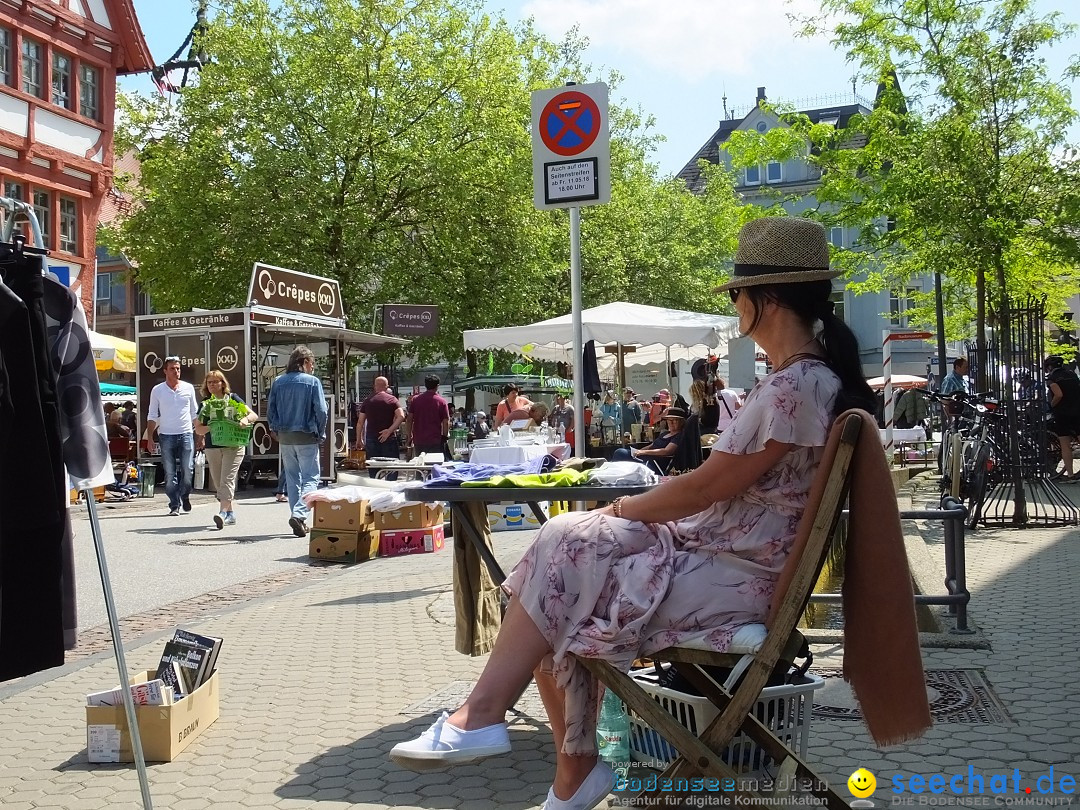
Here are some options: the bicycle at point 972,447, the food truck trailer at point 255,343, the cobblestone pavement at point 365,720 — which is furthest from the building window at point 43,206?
the bicycle at point 972,447

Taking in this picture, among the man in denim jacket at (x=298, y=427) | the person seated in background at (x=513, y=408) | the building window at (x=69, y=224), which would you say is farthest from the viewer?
the building window at (x=69, y=224)

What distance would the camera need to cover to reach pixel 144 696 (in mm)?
4340

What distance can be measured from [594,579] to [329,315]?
20607 mm

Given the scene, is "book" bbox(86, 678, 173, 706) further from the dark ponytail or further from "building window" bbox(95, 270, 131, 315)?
"building window" bbox(95, 270, 131, 315)

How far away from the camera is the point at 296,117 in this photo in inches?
1131

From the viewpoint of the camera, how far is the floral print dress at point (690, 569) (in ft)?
9.42

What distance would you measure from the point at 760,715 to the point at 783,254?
127 centimetres

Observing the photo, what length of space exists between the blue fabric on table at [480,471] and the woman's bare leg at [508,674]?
1.28m

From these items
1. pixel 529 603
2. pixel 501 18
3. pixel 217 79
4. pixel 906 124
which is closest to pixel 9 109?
pixel 217 79

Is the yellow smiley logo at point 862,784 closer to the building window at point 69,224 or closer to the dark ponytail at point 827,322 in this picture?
the dark ponytail at point 827,322

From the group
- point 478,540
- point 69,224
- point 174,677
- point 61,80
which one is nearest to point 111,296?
point 69,224

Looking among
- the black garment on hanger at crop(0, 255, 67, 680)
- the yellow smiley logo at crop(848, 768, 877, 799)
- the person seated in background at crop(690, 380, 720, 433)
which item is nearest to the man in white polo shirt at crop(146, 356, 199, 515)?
the person seated in background at crop(690, 380, 720, 433)

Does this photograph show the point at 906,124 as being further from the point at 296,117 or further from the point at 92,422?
the point at 296,117

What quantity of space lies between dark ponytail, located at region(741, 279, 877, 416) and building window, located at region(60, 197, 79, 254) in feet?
96.1
